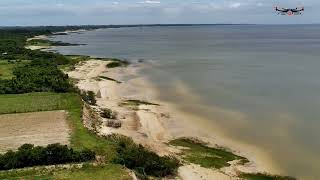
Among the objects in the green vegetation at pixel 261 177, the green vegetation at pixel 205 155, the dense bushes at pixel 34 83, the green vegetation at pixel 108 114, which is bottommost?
the green vegetation at pixel 261 177

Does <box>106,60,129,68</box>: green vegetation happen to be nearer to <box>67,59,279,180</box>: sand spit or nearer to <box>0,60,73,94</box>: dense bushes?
<box>67,59,279,180</box>: sand spit

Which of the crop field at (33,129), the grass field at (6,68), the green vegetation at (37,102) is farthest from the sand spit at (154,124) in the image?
the grass field at (6,68)

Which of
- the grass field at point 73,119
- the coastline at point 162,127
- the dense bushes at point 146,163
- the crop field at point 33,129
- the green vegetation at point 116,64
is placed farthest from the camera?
the green vegetation at point 116,64

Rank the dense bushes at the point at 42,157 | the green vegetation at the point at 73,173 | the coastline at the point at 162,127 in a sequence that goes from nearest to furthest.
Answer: the green vegetation at the point at 73,173, the dense bushes at the point at 42,157, the coastline at the point at 162,127

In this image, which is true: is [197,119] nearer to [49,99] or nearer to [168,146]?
[168,146]

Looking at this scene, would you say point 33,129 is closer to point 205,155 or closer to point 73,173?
point 73,173

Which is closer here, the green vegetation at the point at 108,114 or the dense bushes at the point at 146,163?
the dense bushes at the point at 146,163

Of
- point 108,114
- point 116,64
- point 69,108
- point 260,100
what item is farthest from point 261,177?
point 116,64

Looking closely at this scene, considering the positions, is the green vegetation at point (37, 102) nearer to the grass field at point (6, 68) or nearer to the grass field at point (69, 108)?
the grass field at point (69, 108)
